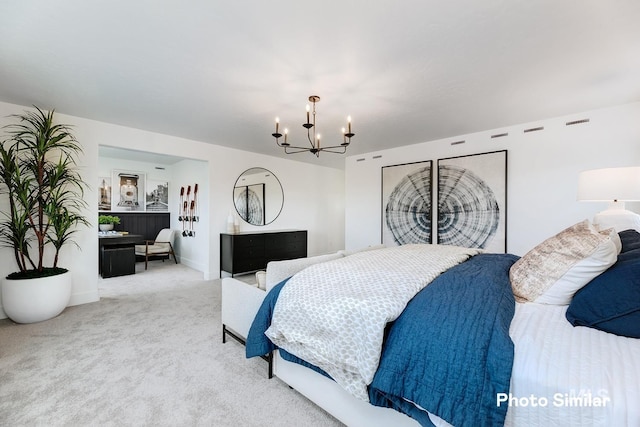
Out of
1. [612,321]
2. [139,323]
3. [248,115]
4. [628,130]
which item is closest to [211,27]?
[248,115]

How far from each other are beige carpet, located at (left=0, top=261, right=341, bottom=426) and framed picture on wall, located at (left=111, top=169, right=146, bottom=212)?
387 centimetres

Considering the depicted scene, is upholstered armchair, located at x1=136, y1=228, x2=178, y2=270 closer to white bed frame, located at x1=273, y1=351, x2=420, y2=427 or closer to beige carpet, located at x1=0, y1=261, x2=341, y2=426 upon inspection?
beige carpet, located at x1=0, y1=261, x2=341, y2=426

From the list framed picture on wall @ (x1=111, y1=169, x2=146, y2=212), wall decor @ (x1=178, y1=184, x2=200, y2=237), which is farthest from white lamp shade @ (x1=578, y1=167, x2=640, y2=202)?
framed picture on wall @ (x1=111, y1=169, x2=146, y2=212)

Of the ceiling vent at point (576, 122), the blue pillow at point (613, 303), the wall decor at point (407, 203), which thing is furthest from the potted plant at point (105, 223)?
the ceiling vent at point (576, 122)

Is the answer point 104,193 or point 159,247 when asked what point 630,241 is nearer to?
point 159,247

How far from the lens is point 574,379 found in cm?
89

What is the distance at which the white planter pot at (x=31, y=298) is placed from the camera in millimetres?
2732

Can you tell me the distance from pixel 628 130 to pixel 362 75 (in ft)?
10.3

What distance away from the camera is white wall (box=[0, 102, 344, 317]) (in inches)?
138

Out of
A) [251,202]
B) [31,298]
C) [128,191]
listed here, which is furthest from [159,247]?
[31,298]

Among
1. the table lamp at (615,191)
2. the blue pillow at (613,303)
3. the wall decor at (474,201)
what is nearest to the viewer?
the blue pillow at (613,303)

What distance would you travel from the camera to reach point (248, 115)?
10.8 feet

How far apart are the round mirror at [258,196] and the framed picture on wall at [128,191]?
10.2 feet

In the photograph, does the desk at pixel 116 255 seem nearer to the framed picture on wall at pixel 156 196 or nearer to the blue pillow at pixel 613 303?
the framed picture on wall at pixel 156 196
